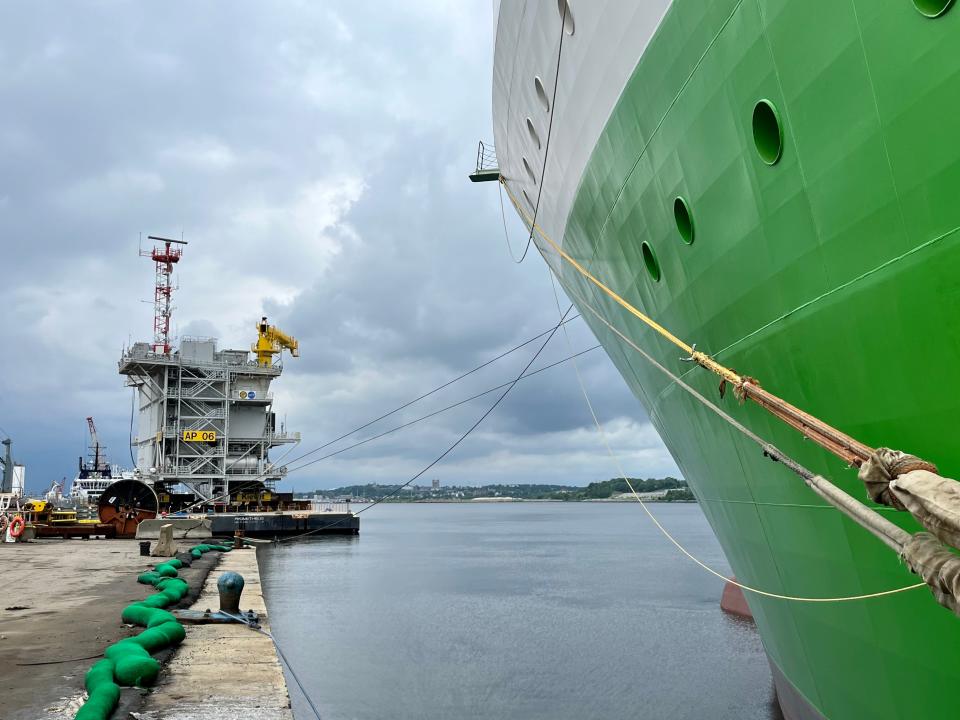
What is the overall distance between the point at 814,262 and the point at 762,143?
79 cm

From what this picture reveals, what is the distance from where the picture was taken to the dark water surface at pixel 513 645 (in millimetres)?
14094

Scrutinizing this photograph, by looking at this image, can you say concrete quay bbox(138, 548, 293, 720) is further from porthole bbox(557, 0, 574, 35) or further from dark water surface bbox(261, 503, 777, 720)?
porthole bbox(557, 0, 574, 35)

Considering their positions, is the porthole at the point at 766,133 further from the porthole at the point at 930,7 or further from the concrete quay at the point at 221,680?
the concrete quay at the point at 221,680

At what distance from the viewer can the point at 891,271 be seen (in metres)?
3.56

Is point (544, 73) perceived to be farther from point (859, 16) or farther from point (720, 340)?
point (859, 16)

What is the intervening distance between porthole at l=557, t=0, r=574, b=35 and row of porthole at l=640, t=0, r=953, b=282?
1902 millimetres

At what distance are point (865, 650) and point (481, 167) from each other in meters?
10.4

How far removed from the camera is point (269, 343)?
5888 centimetres

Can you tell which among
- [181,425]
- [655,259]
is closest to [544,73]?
[655,259]

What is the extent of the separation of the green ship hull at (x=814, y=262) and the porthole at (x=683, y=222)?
0.10 ft

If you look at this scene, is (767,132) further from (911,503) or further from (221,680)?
(221,680)

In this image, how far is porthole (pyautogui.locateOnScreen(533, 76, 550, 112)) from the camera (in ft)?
24.1

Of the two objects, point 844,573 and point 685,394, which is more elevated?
point 685,394

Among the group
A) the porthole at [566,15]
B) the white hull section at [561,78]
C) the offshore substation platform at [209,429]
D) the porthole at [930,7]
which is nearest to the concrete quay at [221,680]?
the white hull section at [561,78]
